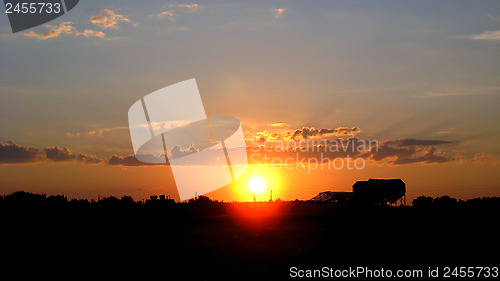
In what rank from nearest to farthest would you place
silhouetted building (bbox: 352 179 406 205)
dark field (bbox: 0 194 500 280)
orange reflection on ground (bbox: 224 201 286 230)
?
dark field (bbox: 0 194 500 280), orange reflection on ground (bbox: 224 201 286 230), silhouetted building (bbox: 352 179 406 205)

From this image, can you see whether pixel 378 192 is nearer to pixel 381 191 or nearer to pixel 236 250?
pixel 381 191

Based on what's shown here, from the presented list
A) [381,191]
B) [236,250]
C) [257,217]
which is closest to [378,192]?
[381,191]

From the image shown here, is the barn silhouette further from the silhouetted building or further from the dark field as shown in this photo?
the dark field

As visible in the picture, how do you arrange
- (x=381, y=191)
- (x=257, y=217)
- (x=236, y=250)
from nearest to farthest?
(x=236, y=250) → (x=257, y=217) → (x=381, y=191)

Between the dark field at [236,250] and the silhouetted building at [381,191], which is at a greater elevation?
the silhouetted building at [381,191]

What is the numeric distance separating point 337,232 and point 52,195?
45.6 meters

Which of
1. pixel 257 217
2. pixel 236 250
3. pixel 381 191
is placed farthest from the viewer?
pixel 381 191

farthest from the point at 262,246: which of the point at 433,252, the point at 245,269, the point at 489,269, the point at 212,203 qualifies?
the point at 212,203

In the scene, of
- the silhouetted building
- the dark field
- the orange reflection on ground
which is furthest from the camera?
the silhouetted building

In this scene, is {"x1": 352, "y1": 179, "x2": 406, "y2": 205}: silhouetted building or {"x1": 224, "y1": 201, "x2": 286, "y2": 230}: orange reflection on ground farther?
{"x1": 352, "y1": 179, "x2": 406, "y2": 205}: silhouetted building

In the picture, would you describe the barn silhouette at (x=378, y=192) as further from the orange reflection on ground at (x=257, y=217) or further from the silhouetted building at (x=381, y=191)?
the orange reflection on ground at (x=257, y=217)

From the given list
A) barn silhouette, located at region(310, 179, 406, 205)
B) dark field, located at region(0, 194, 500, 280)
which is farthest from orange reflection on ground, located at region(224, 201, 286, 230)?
barn silhouette, located at region(310, 179, 406, 205)

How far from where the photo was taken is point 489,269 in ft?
63.8

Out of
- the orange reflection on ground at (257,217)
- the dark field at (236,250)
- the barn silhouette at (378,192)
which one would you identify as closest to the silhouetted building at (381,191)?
the barn silhouette at (378,192)
